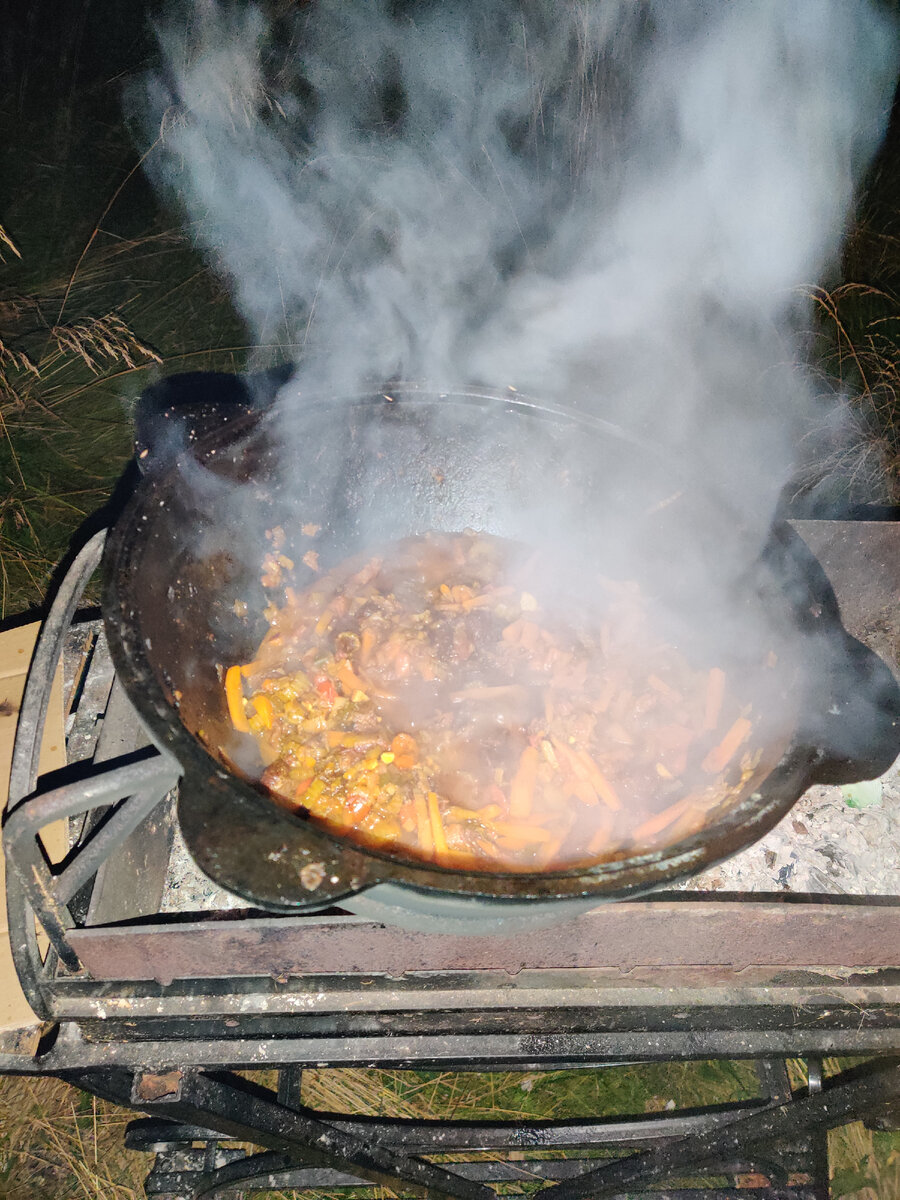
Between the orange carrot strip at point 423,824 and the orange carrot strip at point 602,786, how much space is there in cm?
55

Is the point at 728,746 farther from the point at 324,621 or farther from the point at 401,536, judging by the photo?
the point at 401,536

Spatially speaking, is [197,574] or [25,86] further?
[25,86]

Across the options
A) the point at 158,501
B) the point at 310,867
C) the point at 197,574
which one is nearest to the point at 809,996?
the point at 310,867

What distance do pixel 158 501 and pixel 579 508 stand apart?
174 centimetres

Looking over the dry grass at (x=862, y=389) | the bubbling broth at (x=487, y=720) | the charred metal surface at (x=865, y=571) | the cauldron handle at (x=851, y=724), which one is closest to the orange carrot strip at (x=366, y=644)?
the bubbling broth at (x=487, y=720)

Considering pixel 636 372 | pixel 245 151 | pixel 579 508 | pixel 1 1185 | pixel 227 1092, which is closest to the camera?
pixel 227 1092

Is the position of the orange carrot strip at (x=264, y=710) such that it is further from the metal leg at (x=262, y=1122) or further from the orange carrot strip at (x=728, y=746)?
the orange carrot strip at (x=728, y=746)

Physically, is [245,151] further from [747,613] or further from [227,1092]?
[227,1092]

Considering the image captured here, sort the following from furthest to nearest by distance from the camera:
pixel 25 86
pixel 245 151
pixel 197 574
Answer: pixel 245 151 < pixel 25 86 < pixel 197 574

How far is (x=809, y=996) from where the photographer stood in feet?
7.74

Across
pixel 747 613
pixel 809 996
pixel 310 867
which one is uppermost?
pixel 310 867

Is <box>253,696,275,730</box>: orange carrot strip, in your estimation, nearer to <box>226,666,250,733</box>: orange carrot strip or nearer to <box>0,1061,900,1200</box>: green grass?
<box>226,666,250,733</box>: orange carrot strip

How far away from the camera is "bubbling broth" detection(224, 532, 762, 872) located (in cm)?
216

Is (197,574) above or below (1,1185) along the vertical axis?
above
